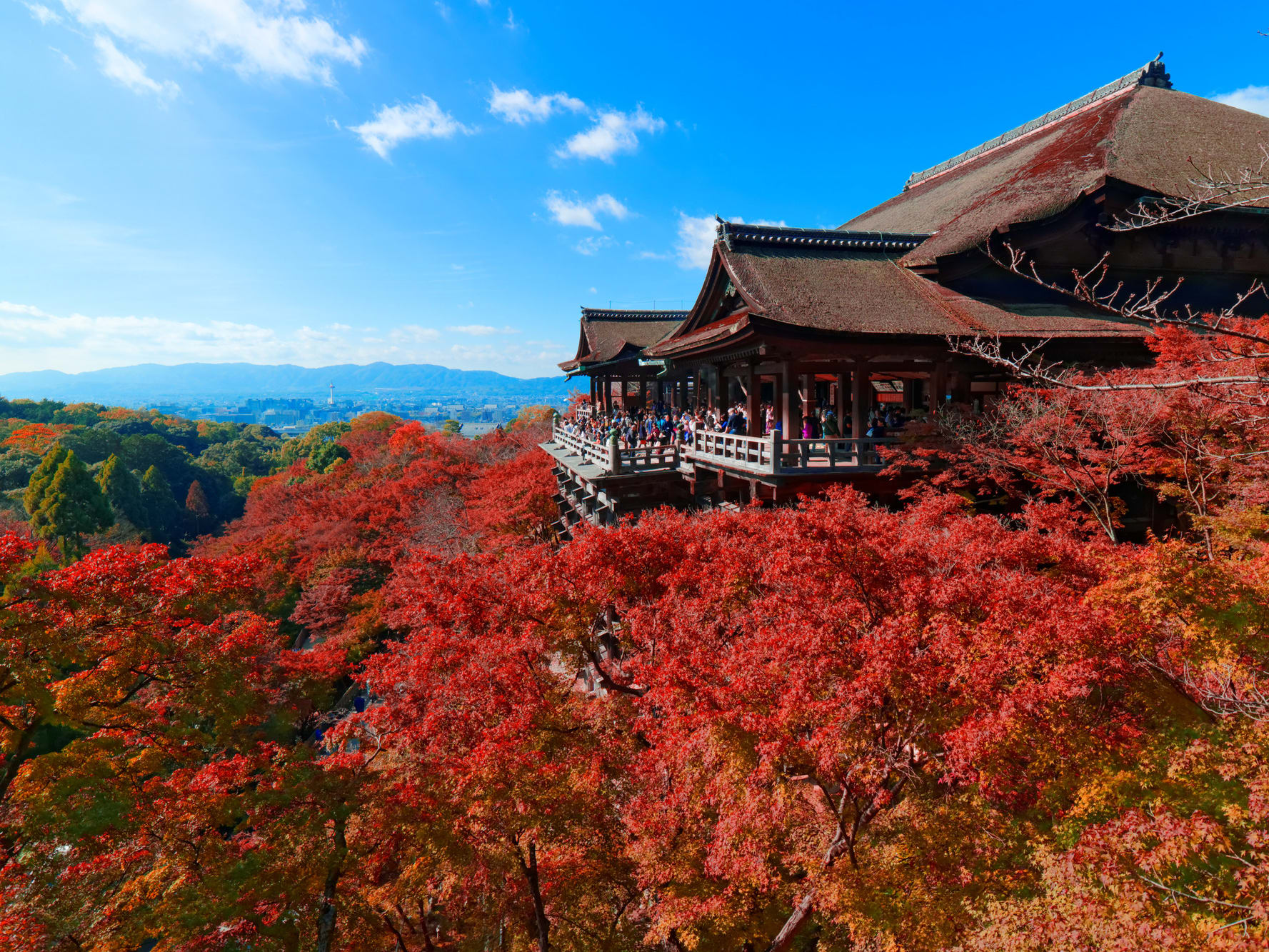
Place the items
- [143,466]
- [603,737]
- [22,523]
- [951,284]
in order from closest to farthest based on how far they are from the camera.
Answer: [603,737], [951,284], [22,523], [143,466]

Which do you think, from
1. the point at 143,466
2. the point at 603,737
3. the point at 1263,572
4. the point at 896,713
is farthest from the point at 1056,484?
the point at 143,466

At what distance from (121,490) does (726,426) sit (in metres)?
49.1

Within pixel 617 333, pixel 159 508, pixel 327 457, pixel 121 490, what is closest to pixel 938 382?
pixel 617 333

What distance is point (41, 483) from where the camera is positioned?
1313 inches

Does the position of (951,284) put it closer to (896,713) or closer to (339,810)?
(896,713)

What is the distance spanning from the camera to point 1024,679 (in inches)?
218

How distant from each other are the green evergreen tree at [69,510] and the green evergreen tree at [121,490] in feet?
23.7

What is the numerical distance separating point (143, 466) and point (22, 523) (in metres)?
24.0

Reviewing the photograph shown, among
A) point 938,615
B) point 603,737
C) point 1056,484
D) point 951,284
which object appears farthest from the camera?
point 951,284

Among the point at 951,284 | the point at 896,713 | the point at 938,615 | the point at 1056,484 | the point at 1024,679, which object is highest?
the point at 951,284

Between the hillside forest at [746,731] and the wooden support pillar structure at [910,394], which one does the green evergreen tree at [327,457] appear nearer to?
the hillside forest at [746,731]

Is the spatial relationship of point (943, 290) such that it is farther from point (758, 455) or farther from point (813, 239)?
point (758, 455)

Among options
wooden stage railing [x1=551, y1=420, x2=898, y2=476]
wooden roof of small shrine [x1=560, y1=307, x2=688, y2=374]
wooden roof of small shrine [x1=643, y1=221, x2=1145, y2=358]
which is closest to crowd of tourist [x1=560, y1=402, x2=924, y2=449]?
wooden stage railing [x1=551, y1=420, x2=898, y2=476]

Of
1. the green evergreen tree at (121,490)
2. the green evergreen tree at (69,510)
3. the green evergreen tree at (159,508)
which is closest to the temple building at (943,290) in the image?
the green evergreen tree at (69,510)
